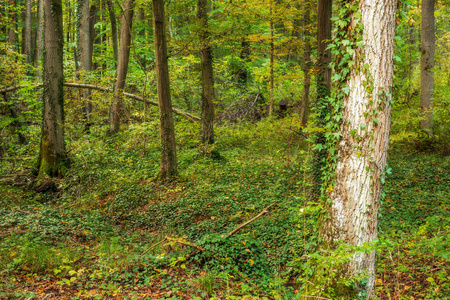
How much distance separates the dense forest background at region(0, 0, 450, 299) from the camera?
411 cm

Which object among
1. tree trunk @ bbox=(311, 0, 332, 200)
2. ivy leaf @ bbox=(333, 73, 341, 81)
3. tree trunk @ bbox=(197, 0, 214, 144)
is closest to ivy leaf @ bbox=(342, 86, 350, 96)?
ivy leaf @ bbox=(333, 73, 341, 81)

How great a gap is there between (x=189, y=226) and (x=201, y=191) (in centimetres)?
156

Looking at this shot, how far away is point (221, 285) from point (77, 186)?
600cm

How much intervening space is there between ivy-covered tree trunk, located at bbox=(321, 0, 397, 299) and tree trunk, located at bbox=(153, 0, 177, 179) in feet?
18.1

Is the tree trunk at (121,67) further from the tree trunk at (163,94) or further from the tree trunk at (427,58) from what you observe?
the tree trunk at (427,58)

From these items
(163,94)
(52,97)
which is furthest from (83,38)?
(163,94)

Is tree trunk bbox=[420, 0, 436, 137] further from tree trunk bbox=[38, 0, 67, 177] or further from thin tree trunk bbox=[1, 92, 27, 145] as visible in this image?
thin tree trunk bbox=[1, 92, 27, 145]

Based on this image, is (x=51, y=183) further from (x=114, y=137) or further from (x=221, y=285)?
(x=221, y=285)

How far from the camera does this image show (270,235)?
5.86m

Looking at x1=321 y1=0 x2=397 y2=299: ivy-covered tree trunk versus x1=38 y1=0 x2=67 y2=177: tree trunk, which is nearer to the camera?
x1=321 y1=0 x2=397 y2=299: ivy-covered tree trunk

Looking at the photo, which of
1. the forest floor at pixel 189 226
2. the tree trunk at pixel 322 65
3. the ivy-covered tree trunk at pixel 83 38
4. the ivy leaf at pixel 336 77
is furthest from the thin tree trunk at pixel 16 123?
the ivy leaf at pixel 336 77

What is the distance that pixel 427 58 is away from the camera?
33.5 ft

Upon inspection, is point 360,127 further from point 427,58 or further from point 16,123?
point 16,123

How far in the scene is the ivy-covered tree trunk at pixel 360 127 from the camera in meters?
3.40
